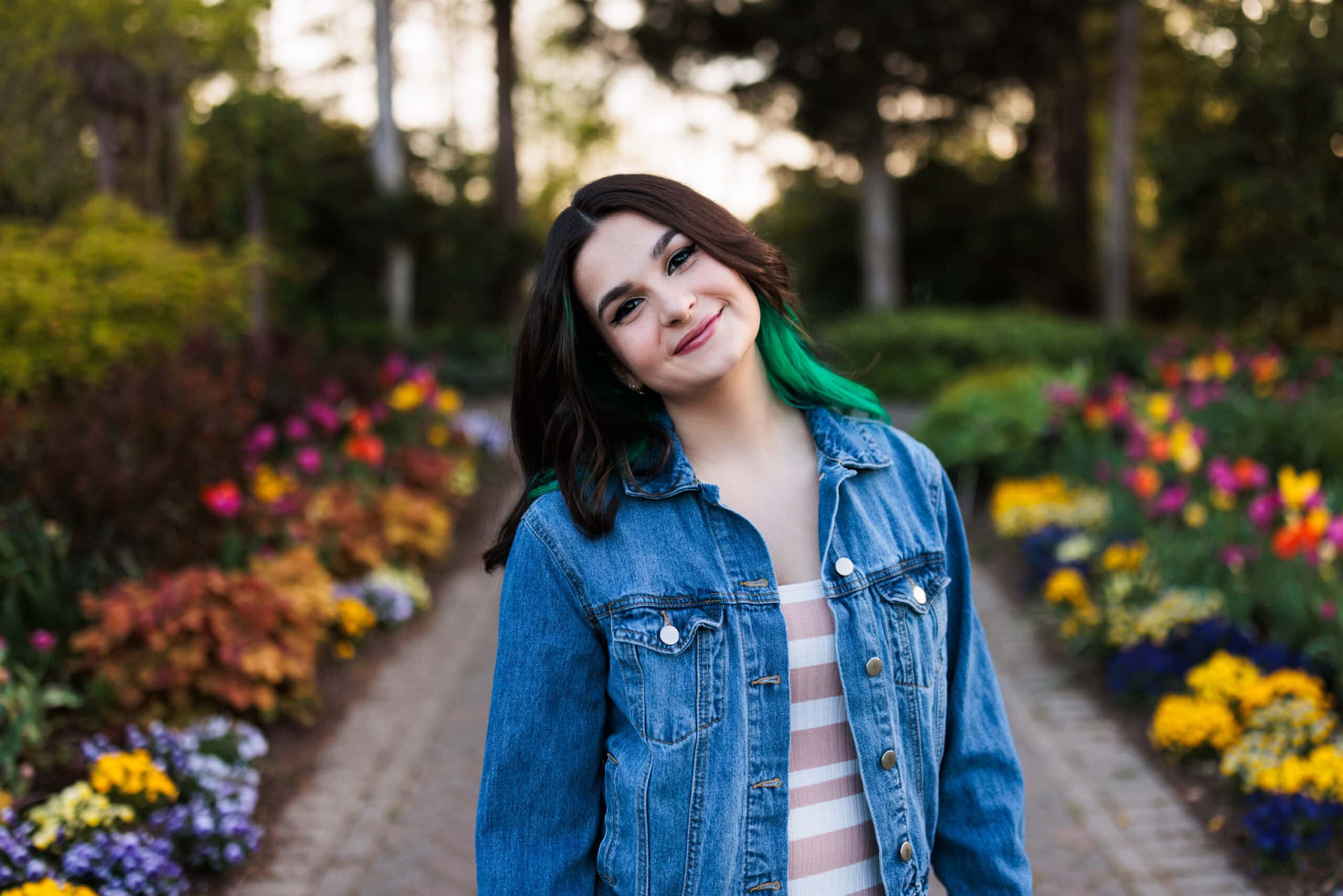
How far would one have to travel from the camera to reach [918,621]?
1.47m

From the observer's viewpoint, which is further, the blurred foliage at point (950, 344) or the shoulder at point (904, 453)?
the blurred foliage at point (950, 344)

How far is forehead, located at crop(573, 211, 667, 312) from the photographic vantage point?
142 cm

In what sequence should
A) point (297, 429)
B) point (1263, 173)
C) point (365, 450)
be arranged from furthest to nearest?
point (1263, 173) → point (365, 450) → point (297, 429)

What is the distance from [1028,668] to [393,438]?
4.81 m

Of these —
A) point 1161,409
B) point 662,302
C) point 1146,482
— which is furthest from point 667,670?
point 1161,409

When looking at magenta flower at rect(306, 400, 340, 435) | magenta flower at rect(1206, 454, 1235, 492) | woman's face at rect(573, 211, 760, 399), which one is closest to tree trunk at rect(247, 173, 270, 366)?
magenta flower at rect(306, 400, 340, 435)

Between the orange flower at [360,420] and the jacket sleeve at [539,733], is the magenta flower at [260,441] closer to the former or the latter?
the orange flower at [360,420]

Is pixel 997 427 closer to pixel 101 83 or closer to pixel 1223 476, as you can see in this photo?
pixel 1223 476

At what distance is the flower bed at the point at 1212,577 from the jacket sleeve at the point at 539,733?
8.33 feet

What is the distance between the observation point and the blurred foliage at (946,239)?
1748cm

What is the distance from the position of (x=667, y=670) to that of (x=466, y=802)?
265 cm

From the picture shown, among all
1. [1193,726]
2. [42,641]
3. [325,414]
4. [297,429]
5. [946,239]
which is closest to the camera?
[42,641]

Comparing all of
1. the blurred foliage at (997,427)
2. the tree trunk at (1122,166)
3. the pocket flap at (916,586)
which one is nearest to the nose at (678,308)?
the pocket flap at (916,586)

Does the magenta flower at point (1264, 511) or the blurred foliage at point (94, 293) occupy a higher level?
the blurred foliage at point (94, 293)
